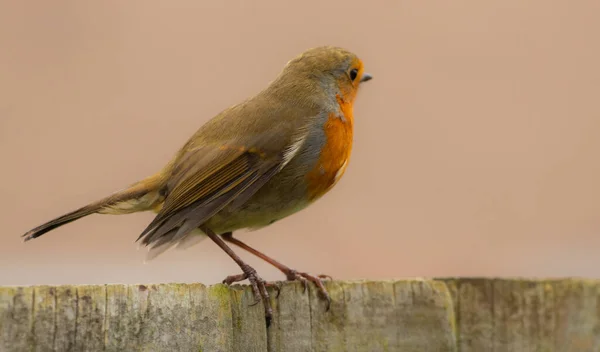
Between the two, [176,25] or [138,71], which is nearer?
[138,71]

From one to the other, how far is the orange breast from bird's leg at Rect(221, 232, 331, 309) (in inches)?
13.8

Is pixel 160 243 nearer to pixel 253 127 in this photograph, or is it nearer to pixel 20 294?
pixel 253 127

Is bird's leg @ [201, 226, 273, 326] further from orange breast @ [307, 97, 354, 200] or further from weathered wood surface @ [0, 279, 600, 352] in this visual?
orange breast @ [307, 97, 354, 200]

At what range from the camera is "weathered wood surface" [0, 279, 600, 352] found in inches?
103

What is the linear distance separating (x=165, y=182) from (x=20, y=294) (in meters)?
1.77

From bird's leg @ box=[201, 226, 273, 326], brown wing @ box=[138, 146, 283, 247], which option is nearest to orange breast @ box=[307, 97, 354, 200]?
brown wing @ box=[138, 146, 283, 247]

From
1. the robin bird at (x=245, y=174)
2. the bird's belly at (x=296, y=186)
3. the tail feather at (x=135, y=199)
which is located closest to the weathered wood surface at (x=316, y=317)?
the robin bird at (x=245, y=174)

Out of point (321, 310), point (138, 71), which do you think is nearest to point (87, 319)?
point (321, 310)

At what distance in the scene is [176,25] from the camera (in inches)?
314

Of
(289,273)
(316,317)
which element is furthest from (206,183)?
(316,317)

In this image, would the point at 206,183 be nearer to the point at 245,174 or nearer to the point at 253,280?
the point at 245,174

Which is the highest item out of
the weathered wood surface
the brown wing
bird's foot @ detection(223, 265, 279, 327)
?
the brown wing

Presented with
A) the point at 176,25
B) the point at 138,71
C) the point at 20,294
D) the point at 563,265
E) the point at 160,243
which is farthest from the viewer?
the point at 176,25

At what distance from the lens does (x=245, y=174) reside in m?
4.17
